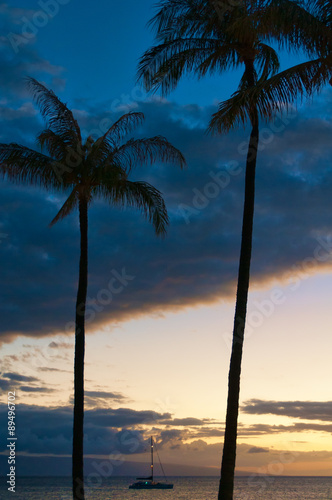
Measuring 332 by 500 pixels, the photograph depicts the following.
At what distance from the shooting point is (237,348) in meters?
16.2

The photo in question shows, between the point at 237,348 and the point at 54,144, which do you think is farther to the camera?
the point at 54,144

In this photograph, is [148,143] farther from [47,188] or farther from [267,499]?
[267,499]

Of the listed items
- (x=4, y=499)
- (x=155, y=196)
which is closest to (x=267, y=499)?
(x=4, y=499)

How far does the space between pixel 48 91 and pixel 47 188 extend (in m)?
3.70

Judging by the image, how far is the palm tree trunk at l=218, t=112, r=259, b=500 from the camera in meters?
15.6

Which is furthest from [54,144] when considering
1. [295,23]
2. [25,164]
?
[295,23]

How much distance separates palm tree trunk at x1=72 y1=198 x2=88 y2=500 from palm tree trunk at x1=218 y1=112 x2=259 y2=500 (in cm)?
504

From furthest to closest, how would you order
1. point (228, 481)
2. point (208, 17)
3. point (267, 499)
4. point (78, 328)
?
1. point (267, 499)
2. point (78, 328)
3. point (208, 17)
4. point (228, 481)

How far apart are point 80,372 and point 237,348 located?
5776mm

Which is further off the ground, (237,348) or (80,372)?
(237,348)

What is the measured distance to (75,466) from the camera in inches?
728

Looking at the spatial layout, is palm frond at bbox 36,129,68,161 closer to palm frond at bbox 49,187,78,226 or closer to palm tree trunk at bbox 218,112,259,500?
palm frond at bbox 49,187,78,226

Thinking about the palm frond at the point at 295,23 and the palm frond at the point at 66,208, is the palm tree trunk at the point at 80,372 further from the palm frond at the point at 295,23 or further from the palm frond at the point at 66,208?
the palm frond at the point at 295,23

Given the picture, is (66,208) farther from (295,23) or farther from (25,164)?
(295,23)
